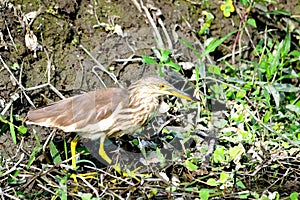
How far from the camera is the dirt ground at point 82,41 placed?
534cm

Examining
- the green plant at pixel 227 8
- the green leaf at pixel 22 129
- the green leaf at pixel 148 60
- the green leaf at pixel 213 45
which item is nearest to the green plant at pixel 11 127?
the green leaf at pixel 22 129

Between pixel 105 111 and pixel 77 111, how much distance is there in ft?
0.61

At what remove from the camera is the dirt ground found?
17.5ft

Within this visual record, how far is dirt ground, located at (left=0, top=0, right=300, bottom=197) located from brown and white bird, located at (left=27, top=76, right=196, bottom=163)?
0.34m

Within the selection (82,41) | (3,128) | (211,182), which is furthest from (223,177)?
(82,41)

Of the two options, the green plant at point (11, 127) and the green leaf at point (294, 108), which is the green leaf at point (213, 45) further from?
the green plant at point (11, 127)

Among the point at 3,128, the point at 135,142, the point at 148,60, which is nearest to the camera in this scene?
the point at 3,128

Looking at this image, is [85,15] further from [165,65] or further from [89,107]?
[89,107]

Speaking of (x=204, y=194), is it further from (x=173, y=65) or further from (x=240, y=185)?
(x=173, y=65)

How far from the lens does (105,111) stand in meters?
4.95

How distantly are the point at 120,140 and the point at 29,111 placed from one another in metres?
0.73

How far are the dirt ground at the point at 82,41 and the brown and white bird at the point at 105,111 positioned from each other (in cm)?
34

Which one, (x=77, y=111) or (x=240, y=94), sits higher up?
(x=77, y=111)

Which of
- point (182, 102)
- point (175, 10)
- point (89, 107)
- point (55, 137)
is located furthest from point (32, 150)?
point (175, 10)
